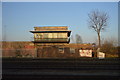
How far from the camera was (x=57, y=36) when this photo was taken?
2955 cm

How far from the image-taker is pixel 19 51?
80.7ft

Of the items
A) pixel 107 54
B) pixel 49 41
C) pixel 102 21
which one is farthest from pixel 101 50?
pixel 49 41

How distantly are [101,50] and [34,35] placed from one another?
13139mm

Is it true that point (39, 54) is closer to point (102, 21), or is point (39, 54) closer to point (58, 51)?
point (58, 51)

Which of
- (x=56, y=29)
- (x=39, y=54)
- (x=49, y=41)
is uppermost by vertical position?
(x=56, y=29)

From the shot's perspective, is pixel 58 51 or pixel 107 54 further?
pixel 58 51

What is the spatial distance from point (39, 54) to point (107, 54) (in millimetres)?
9386

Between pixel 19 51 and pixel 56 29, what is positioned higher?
pixel 56 29
